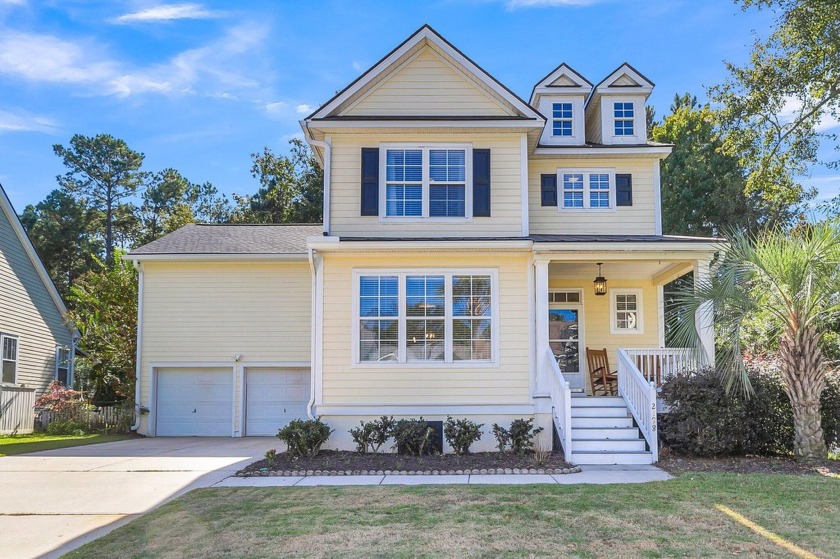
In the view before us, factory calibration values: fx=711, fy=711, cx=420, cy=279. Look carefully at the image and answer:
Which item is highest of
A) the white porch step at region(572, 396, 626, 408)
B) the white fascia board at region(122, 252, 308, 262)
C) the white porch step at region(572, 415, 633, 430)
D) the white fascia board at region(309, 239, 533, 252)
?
the white fascia board at region(122, 252, 308, 262)

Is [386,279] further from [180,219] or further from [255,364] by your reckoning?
[180,219]

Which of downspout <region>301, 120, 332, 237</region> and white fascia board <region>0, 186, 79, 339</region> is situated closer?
downspout <region>301, 120, 332, 237</region>

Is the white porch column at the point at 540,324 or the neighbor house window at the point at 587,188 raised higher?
the neighbor house window at the point at 587,188

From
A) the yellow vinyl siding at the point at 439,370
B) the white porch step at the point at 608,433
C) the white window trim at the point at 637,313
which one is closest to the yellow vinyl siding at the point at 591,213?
the white window trim at the point at 637,313

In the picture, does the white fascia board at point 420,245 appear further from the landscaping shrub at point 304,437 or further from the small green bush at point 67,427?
the small green bush at point 67,427

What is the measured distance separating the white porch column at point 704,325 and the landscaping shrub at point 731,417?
689 millimetres

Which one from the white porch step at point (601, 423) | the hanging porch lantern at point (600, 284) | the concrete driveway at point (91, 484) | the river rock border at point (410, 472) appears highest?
the hanging porch lantern at point (600, 284)

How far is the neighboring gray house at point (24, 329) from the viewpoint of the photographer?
1956 centimetres

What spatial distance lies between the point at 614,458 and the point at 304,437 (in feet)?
16.2

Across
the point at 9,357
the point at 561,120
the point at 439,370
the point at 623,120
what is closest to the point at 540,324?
the point at 439,370

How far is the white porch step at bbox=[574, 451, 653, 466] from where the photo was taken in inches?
436

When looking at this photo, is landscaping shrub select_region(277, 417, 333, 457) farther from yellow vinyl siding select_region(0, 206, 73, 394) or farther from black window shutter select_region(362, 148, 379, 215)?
yellow vinyl siding select_region(0, 206, 73, 394)

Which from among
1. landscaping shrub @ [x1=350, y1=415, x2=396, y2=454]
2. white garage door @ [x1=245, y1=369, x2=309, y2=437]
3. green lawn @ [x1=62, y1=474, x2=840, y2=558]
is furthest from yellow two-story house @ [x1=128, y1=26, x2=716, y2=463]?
white garage door @ [x1=245, y1=369, x2=309, y2=437]

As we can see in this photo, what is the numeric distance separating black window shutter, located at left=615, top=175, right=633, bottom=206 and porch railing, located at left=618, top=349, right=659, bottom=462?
386 cm
